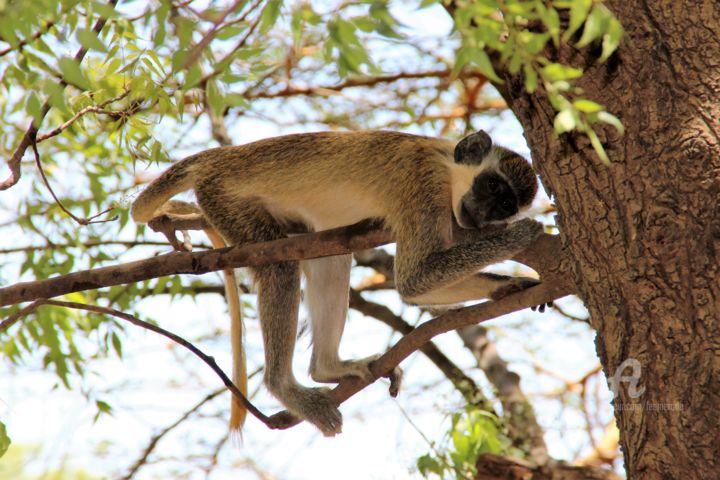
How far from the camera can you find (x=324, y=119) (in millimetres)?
8211

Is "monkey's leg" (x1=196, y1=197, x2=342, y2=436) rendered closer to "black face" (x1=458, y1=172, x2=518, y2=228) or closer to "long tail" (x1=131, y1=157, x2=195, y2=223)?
"long tail" (x1=131, y1=157, x2=195, y2=223)

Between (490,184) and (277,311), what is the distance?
1525 mm

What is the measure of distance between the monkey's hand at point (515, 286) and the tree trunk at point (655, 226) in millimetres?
1249

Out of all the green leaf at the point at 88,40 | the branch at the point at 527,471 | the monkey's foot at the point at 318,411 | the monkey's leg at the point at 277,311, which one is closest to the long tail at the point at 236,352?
the monkey's leg at the point at 277,311


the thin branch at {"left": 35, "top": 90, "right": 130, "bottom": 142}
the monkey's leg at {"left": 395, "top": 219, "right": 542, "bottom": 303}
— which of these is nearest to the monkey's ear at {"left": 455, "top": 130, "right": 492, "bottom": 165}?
the monkey's leg at {"left": 395, "top": 219, "right": 542, "bottom": 303}

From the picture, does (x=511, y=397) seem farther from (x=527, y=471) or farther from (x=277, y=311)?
(x=277, y=311)

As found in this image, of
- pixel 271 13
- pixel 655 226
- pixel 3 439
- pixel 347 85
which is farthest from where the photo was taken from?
pixel 347 85

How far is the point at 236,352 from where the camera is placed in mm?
5051

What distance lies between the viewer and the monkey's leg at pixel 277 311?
494cm

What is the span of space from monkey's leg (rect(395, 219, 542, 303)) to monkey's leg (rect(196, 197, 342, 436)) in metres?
0.69

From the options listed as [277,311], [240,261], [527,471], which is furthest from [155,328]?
[527,471]

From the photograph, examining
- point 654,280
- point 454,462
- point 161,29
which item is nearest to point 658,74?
point 654,280

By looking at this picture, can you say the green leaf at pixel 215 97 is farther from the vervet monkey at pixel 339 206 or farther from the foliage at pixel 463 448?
the foliage at pixel 463 448

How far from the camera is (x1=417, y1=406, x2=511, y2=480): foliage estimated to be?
5.19m
